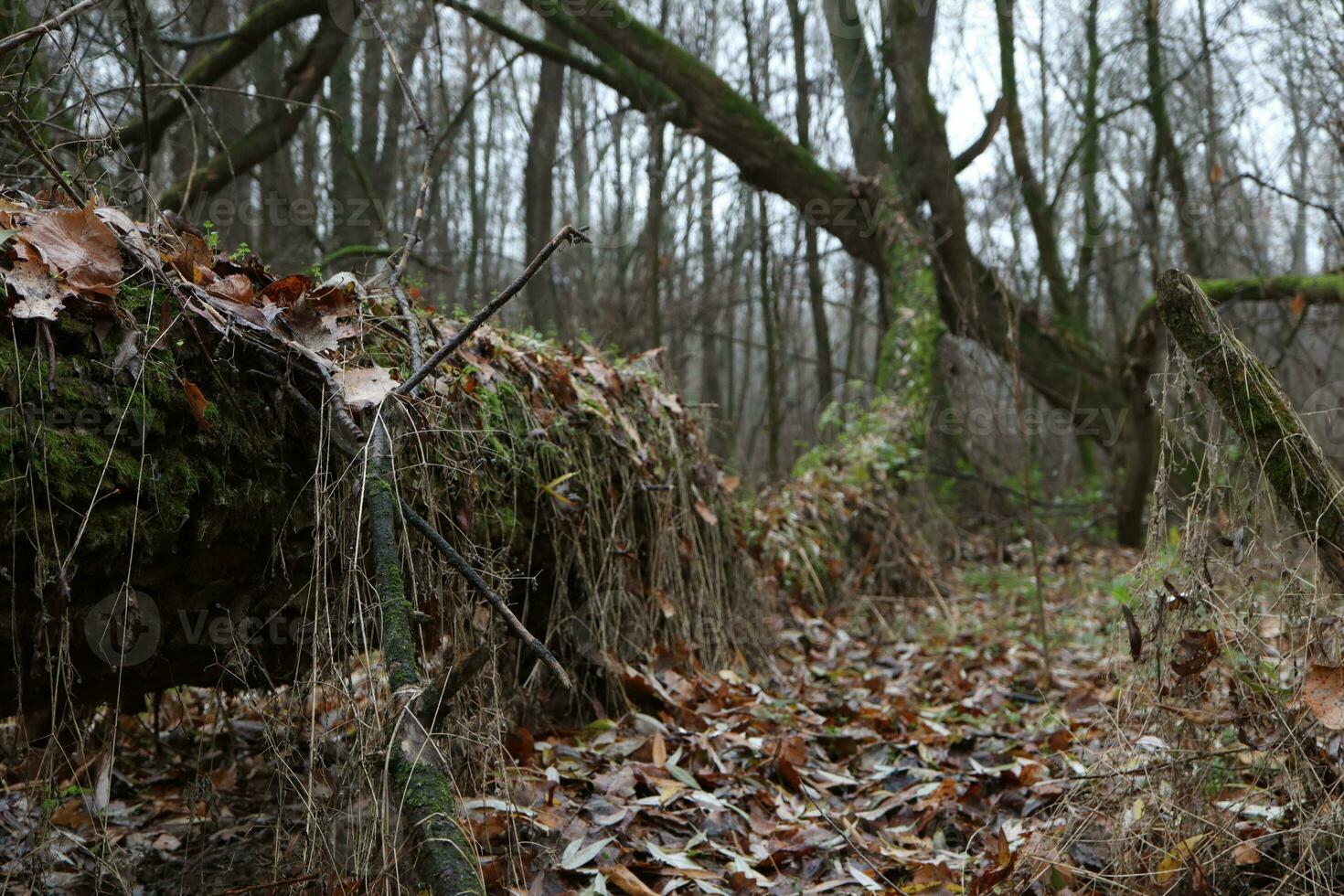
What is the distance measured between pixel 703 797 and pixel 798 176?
729cm

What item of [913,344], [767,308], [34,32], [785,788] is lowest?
[785,788]

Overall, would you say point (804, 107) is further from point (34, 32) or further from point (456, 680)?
point (456, 680)

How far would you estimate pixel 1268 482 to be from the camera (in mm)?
2102

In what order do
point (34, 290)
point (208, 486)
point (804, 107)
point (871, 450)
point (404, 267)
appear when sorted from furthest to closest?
1. point (804, 107)
2. point (871, 450)
3. point (404, 267)
4. point (208, 486)
5. point (34, 290)

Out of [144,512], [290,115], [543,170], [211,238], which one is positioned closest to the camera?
[144,512]

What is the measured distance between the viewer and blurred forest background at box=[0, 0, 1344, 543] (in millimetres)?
7035

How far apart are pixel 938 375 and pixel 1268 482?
23.7 ft

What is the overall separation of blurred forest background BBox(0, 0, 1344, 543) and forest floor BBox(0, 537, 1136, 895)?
174cm

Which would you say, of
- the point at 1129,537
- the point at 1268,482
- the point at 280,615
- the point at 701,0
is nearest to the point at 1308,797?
the point at 1268,482

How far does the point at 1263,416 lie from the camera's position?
212 cm

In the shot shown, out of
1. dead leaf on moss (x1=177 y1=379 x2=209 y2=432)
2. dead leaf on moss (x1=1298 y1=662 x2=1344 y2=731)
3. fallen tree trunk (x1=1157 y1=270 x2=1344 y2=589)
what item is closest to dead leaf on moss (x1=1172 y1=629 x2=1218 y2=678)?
dead leaf on moss (x1=1298 y1=662 x2=1344 y2=731)

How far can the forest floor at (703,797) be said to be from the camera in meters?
2.08

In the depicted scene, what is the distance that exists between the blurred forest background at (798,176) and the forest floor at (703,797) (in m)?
1.74
